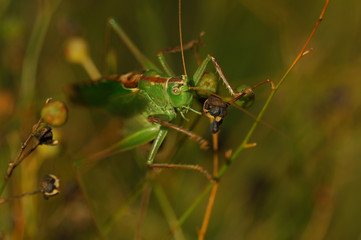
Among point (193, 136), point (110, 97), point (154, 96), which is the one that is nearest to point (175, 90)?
point (154, 96)

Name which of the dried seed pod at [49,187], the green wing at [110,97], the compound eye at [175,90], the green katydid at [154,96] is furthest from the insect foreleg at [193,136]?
the dried seed pod at [49,187]

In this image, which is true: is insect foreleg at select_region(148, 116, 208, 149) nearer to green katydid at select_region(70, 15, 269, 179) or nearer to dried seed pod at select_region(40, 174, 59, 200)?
green katydid at select_region(70, 15, 269, 179)

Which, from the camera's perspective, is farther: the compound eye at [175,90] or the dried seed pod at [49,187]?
the compound eye at [175,90]

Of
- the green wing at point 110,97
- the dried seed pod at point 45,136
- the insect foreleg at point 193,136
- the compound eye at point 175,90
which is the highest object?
the green wing at point 110,97

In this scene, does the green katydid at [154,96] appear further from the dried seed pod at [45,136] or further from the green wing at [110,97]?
the dried seed pod at [45,136]

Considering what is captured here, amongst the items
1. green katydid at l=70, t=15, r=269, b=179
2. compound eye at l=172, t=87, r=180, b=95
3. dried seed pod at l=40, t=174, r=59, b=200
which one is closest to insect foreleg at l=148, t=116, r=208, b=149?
green katydid at l=70, t=15, r=269, b=179

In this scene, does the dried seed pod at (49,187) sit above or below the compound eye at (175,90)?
below

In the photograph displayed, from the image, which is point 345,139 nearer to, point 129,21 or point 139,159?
point 139,159

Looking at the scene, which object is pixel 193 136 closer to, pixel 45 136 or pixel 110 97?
pixel 45 136
